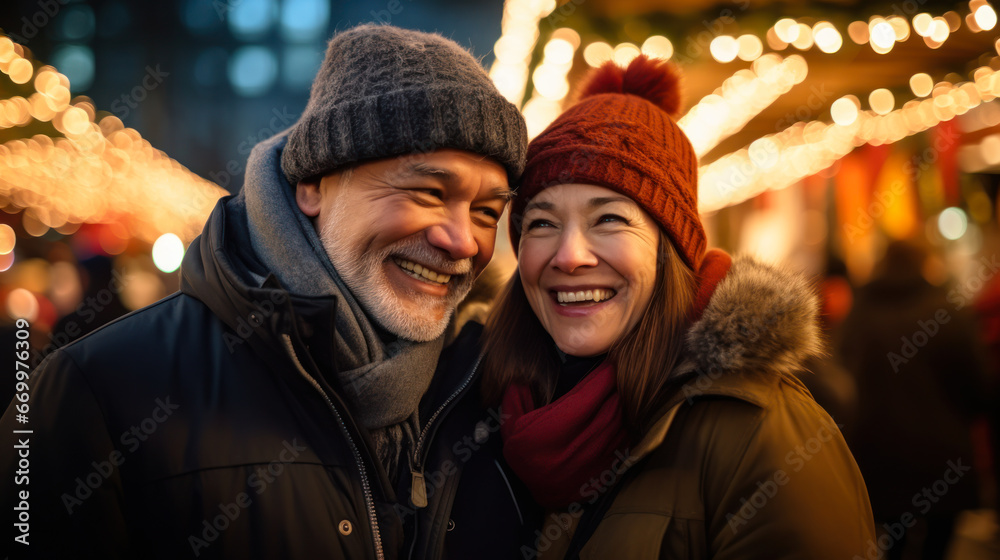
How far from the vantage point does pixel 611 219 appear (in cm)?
214

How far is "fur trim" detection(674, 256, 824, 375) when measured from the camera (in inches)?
69.4

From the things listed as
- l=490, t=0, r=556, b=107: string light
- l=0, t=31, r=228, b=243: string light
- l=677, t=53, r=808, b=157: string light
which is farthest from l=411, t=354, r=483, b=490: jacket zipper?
l=677, t=53, r=808, b=157: string light

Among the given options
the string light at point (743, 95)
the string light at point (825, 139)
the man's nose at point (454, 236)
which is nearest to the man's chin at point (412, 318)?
the man's nose at point (454, 236)

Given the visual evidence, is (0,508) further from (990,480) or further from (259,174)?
(990,480)

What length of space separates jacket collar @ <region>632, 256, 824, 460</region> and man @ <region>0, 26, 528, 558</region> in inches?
29.1

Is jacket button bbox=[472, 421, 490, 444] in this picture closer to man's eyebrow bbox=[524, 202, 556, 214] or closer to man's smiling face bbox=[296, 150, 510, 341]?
man's smiling face bbox=[296, 150, 510, 341]

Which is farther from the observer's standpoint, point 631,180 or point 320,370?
point 631,180

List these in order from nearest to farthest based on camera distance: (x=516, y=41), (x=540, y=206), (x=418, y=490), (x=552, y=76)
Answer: (x=418, y=490), (x=540, y=206), (x=516, y=41), (x=552, y=76)

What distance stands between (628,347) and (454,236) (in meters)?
0.73

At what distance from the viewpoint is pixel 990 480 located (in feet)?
14.7

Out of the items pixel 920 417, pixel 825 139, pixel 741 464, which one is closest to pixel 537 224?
pixel 741 464

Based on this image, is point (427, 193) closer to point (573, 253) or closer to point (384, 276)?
point (384, 276)

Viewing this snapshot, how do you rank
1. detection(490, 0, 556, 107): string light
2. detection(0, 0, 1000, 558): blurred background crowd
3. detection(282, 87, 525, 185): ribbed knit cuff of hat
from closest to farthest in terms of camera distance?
detection(282, 87, 525, 185): ribbed knit cuff of hat → detection(0, 0, 1000, 558): blurred background crowd → detection(490, 0, 556, 107): string light

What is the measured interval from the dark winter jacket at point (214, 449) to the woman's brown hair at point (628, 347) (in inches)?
18.7
